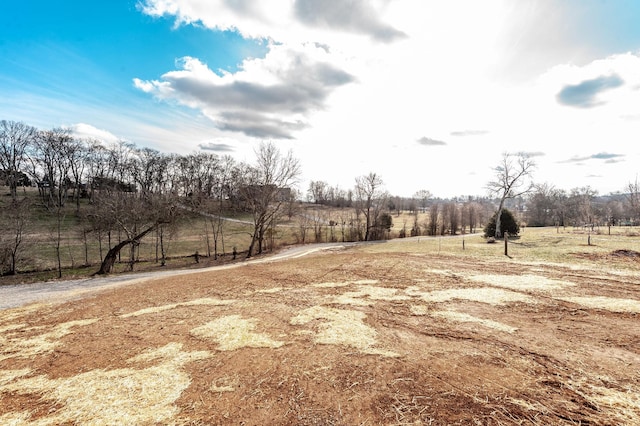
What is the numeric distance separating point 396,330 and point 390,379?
2386 millimetres

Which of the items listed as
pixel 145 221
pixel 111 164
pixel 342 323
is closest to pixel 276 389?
pixel 342 323

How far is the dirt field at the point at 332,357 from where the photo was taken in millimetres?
4379

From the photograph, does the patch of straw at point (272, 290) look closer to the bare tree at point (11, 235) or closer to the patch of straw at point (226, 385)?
the patch of straw at point (226, 385)

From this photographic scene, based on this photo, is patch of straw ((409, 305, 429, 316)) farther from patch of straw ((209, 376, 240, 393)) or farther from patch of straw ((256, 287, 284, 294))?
patch of straw ((209, 376, 240, 393))

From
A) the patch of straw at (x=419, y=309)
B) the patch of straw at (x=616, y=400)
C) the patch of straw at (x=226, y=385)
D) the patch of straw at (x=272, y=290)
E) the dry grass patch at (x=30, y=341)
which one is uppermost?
the patch of straw at (x=616, y=400)

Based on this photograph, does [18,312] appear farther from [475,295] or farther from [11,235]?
[11,235]

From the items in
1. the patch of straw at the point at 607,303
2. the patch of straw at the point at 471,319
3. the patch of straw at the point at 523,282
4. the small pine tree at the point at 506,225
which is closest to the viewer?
the patch of straw at the point at 471,319

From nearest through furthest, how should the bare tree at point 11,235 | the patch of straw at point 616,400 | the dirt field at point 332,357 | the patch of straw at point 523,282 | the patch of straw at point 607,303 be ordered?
1. the patch of straw at point 616,400
2. the dirt field at point 332,357
3. the patch of straw at point 607,303
4. the patch of straw at point 523,282
5. the bare tree at point 11,235

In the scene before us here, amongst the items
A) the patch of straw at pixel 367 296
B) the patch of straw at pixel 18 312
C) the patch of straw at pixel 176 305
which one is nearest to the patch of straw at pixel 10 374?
the patch of straw at pixel 176 305

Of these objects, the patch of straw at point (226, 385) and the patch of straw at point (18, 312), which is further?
the patch of straw at point (18, 312)

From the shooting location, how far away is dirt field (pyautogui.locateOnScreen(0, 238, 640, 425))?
14.4ft

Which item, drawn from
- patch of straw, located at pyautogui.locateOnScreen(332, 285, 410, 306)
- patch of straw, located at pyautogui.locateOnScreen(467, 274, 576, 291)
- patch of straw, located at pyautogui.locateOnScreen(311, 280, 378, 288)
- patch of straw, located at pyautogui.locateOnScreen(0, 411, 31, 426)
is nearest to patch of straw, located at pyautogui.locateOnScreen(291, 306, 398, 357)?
patch of straw, located at pyautogui.locateOnScreen(332, 285, 410, 306)

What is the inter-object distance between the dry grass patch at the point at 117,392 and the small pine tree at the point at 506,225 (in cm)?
3851

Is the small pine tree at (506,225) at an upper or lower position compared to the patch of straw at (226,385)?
upper
